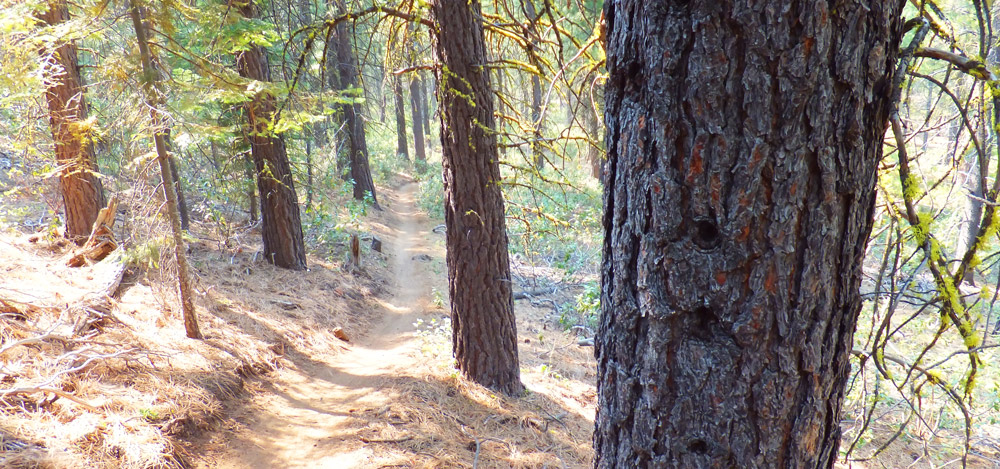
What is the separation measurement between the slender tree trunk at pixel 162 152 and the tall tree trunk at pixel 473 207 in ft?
9.82

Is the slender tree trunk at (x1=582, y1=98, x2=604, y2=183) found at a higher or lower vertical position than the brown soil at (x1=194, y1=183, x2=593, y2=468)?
higher

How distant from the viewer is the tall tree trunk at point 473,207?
4891 mm

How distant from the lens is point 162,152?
219 inches

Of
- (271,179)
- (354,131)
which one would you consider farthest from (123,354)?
(354,131)

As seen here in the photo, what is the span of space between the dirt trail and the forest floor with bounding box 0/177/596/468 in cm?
2

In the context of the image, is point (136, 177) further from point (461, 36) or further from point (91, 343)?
point (461, 36)

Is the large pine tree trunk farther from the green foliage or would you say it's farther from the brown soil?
the green foliage

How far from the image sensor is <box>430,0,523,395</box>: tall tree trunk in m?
4.89

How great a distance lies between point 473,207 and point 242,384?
10.9 ft

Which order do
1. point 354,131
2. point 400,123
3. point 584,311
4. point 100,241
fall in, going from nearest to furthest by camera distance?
point 100,241 → point 584,311 → point 354,131 → point 400,123

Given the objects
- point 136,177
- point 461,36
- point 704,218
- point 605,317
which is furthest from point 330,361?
point 704,218

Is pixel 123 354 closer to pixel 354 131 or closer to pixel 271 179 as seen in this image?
pixel 271 179

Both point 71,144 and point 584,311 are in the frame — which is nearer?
point 71,144

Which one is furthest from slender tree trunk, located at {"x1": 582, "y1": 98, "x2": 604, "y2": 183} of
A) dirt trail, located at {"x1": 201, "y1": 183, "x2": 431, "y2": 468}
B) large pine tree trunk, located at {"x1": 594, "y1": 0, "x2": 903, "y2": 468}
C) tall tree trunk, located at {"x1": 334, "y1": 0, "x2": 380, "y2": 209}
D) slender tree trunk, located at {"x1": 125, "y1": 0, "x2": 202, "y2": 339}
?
tall tree trunk, located at {"x1": 334, "y1": 0, "x2": 380, "y2": 209}
